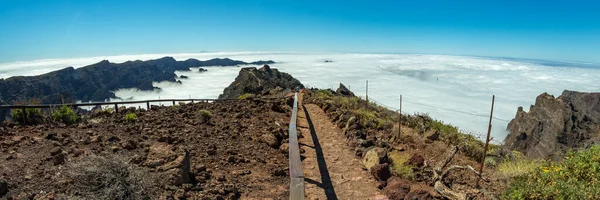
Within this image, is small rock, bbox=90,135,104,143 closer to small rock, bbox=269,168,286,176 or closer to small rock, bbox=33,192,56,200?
small rock, bbox=33,192,56,200

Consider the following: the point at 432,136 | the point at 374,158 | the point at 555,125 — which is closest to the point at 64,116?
the point at 374,158

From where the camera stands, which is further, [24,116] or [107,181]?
[24,116]

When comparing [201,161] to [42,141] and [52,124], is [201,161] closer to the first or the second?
[42,141]

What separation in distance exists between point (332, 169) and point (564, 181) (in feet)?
12.6

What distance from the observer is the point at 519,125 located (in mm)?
47531

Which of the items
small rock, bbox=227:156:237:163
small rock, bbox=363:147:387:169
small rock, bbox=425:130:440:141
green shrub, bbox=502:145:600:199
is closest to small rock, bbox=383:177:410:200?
small rock, bbox=363:147:387:169

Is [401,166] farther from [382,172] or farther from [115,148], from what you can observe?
[115,148]

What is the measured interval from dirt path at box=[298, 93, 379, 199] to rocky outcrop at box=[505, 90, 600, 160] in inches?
1534

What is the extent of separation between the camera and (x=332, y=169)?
20.7 feet

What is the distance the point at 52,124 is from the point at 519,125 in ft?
193

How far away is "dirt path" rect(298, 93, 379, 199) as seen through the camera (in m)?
5.12

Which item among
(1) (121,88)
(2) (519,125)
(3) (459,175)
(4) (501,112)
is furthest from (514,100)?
(1) (121,88)

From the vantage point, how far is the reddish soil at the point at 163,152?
13.3 ft

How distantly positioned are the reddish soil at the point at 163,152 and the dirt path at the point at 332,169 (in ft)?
1.97
